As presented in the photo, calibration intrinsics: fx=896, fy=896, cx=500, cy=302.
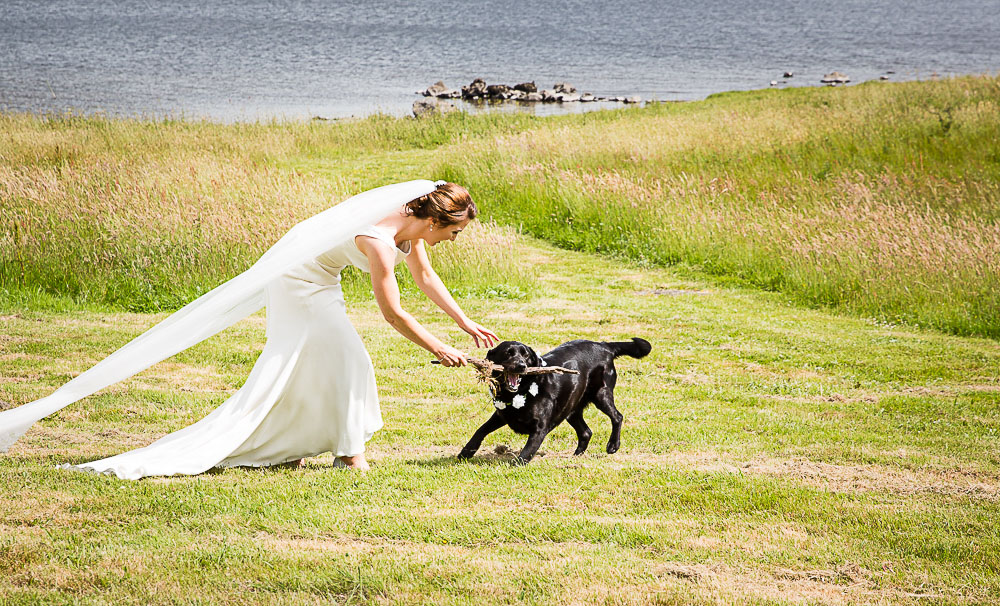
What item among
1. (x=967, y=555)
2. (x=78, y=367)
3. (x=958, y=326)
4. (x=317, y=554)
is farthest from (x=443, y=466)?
(x=958, y=326)

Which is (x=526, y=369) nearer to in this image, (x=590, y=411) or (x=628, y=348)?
(x=628, y=348)

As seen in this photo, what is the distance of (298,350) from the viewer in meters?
5.82

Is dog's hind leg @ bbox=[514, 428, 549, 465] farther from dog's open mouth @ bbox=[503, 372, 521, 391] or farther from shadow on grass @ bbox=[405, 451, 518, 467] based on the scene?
dog's open mouth @ bbox=[503, 372, 521, 391]

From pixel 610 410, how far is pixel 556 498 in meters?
1.24

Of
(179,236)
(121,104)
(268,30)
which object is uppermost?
(268,30)

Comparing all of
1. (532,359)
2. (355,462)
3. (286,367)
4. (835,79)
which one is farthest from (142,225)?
(835,79)

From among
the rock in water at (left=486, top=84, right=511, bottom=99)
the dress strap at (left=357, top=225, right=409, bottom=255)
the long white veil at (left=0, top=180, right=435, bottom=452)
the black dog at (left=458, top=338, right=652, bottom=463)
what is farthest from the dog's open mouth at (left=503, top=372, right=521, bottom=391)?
the rock in water at (left=486, top=84, right=511, bottom=99)

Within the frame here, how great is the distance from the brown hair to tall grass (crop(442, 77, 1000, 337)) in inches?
316

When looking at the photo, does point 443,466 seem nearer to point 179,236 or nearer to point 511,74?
point 179,236

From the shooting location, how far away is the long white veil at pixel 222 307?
18.6 feet

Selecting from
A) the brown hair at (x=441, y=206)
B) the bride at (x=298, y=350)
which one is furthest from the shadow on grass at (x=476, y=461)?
the brown hair at (x=441, y=206)

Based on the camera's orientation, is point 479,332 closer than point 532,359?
No

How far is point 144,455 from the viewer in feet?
18.7

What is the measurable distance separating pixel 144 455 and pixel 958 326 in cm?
958
